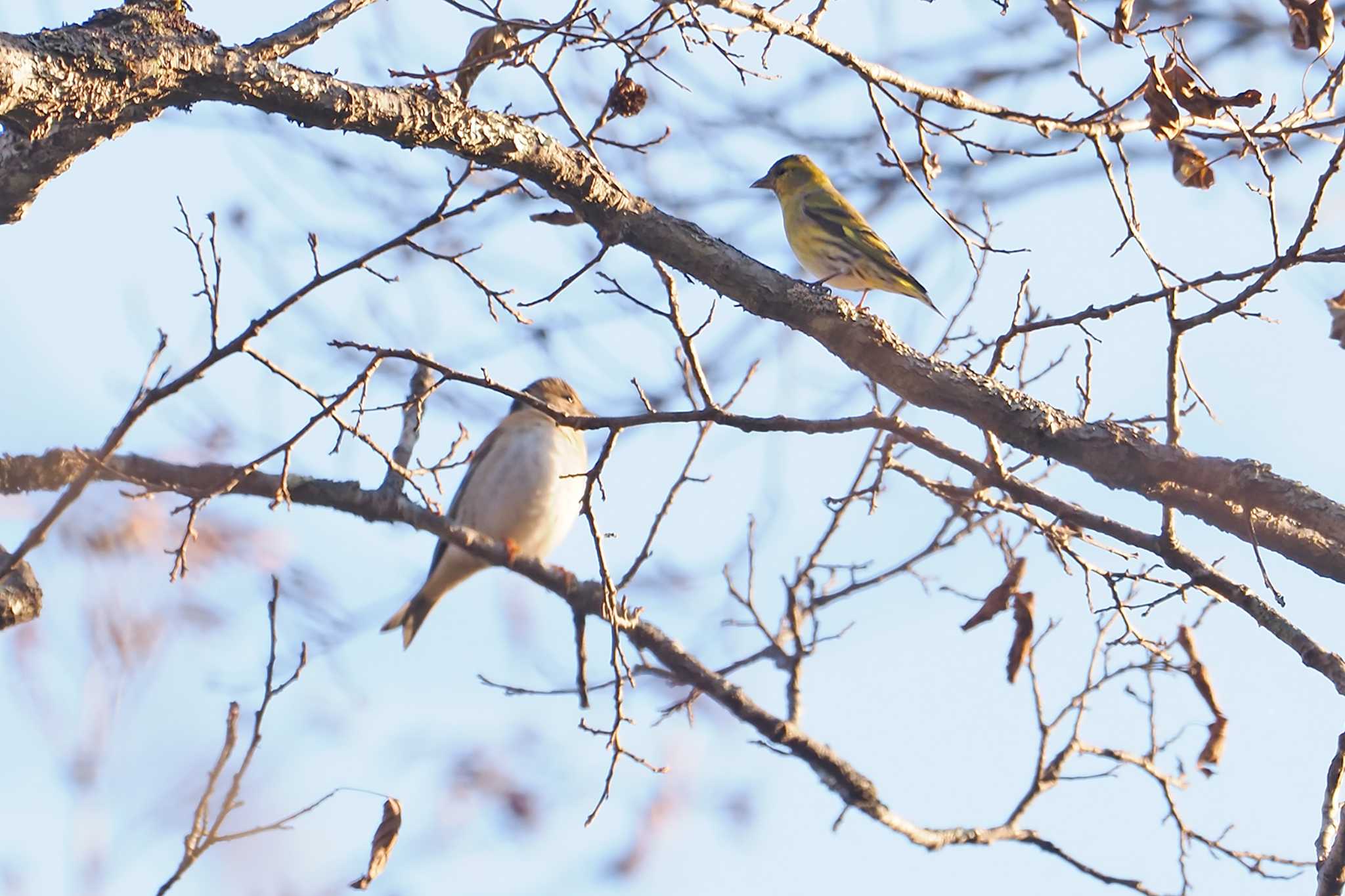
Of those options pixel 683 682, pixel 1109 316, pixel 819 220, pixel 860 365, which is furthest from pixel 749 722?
pixel 819 220

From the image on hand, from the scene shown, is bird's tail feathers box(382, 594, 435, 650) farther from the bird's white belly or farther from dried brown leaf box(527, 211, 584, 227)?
dried brown leaf box(527, 211, 584, 227)

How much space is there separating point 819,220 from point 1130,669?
11.1ft

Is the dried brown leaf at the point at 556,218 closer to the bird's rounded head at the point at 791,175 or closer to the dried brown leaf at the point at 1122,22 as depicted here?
the dried brown leaf at the point at 1122,22

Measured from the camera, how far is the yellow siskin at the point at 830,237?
6.73m

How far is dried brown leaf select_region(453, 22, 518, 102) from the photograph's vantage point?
3935mm

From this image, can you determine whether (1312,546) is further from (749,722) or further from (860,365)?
(749,722)

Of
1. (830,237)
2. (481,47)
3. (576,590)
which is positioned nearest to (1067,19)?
(481,47)

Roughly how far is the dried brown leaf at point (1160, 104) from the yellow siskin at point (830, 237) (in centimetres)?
284

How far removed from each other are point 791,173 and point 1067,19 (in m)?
4.55

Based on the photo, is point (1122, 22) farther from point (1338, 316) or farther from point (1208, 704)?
point (1208, 704)

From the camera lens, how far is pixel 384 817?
3725 mm

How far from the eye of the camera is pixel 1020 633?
4453 mm

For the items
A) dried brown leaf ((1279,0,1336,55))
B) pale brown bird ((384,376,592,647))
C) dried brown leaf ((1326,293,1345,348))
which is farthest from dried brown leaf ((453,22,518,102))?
pale brown bird ((384,376,592,647))

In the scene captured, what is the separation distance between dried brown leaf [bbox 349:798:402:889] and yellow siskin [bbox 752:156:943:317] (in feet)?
12.8
